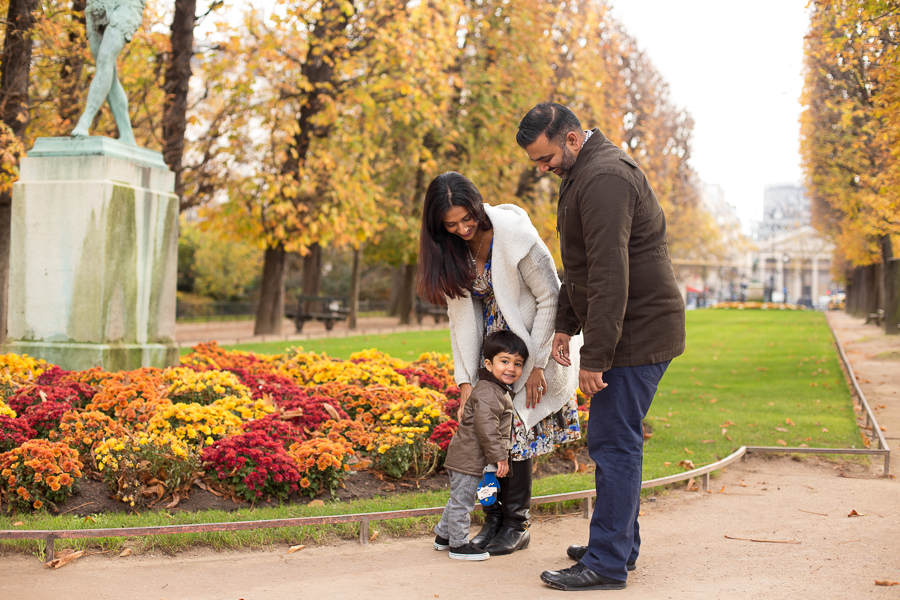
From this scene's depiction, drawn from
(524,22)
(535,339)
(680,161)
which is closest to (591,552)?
(535,339)

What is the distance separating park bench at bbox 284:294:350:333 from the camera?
21.0 m

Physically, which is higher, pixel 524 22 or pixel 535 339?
pixel 524 22

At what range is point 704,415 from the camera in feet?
27.9

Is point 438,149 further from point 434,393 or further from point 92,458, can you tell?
point 92,458

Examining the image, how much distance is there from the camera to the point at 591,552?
3.55 metres

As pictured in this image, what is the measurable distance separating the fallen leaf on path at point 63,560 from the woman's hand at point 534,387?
91.4 inches

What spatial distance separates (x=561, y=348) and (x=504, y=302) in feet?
1.27

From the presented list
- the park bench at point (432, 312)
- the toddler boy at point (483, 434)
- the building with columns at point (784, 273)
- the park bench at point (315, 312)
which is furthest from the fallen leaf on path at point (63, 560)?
the building with columns at point (784, 273)

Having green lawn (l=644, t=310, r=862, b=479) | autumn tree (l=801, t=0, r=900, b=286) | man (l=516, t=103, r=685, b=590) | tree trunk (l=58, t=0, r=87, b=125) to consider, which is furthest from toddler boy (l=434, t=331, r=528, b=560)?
tree trunk (l=58, t=0, r=87, b=125)

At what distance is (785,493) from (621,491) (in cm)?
250

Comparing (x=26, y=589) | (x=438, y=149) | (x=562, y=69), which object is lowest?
(x=26, y=589)

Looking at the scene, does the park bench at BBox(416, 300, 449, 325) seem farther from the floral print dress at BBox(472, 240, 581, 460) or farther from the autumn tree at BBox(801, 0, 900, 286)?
the floral print dress at BBox(472, 240, 581, 460)

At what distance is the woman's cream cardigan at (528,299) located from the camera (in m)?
3.99

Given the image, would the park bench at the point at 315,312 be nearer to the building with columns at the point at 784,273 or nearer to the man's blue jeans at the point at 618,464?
the man's blue jeans at the point at 618,464
